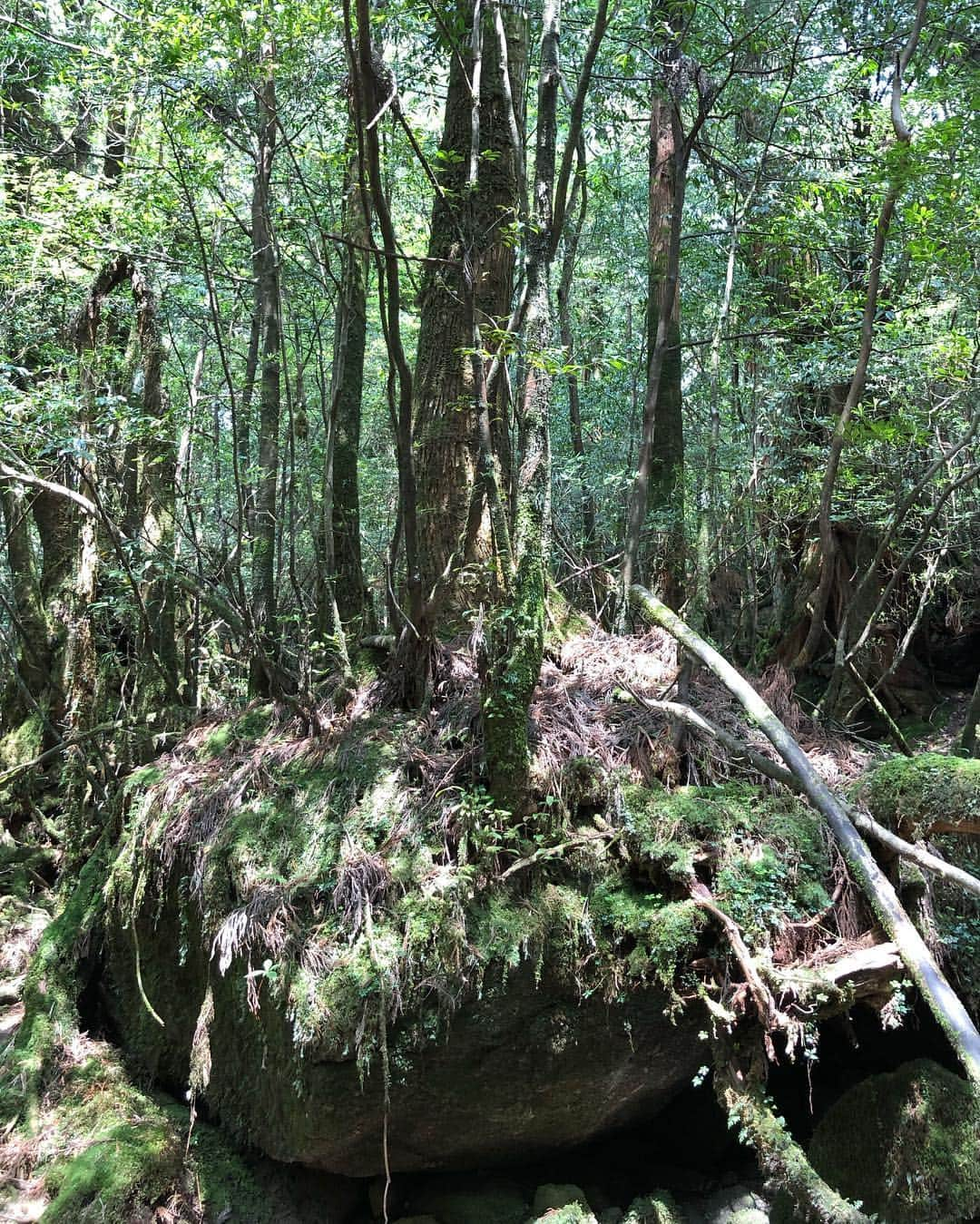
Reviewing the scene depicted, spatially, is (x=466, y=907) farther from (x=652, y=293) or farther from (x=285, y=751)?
(x=652, y=293)

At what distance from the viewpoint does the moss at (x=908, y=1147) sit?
3.81 m

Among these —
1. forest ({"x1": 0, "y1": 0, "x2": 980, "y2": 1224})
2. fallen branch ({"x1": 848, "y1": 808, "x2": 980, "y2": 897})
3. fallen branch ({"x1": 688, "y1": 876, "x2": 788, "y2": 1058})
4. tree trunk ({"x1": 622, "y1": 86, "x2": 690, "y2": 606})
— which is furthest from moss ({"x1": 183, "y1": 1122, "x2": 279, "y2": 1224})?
tree trunk ({"x1": 622, "y1": 86, "x2": 690, "y2": 606})

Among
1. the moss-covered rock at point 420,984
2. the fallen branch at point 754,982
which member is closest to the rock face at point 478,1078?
the moss-covered rock at point 420,984

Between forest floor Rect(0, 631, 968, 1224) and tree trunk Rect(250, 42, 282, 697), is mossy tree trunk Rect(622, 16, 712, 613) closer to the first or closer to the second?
forest floor Rect(0, 631, 968, 1224)

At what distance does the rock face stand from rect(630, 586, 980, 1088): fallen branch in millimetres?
1230

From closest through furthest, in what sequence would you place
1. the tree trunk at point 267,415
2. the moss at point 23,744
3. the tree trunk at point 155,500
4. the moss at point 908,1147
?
1. the moss at point 908,1147
2. the tree trunk at point 267,415
3. the tree trunk at point 155,500
4. the moss at point 23,744

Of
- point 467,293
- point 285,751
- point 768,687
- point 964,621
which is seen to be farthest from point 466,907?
point 964,621

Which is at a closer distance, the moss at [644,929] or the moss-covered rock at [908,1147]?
the moss-covered rock at [908,1147]

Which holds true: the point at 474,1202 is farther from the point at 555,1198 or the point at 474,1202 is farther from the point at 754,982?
the point at 754,982

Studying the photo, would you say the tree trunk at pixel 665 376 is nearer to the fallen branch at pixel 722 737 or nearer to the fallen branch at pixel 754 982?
the fallen branch at pixel 722 737

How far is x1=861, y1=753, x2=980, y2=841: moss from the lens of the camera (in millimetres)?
3939

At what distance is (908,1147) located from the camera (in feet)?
12.9

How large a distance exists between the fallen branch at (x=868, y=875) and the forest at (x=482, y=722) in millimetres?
18

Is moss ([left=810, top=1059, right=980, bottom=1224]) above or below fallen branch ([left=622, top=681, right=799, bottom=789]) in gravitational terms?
below
